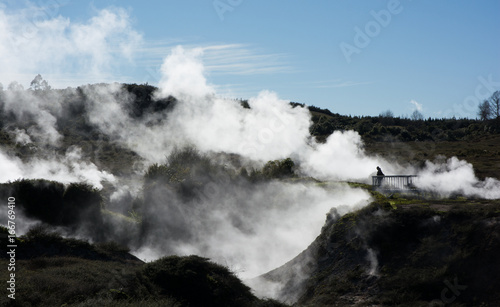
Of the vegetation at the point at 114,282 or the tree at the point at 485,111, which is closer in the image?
the vegetation at the point at 114,282

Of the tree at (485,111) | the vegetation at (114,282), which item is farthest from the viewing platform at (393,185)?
the tree at (485,111)

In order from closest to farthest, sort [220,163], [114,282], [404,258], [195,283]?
[114,282]
[195,283]
[404,258]
[220,163]

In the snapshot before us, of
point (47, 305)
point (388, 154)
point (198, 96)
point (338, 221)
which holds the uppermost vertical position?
point (198, 96)

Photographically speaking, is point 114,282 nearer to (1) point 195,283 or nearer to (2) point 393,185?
(1) point 195,283

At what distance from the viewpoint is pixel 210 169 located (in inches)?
1561

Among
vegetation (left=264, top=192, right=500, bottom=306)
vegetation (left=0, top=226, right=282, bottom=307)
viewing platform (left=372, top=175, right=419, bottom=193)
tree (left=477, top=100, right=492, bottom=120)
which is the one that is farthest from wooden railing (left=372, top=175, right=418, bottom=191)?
tree (left=477, top=100, right=492, bottom=120)

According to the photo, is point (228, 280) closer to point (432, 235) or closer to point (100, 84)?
point (432, 235)

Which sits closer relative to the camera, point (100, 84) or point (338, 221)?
point (338, 221)

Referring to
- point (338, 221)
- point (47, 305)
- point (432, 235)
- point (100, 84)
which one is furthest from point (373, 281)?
point (100, 84)

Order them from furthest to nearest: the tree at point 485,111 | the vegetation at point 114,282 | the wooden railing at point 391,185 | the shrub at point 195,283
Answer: the tree at point 485,111 < the wooden railing at point 391,185 < the shrub at point 195,283 < the vegetation at point 114,282

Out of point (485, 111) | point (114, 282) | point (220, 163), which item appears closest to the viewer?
point (114, 282)

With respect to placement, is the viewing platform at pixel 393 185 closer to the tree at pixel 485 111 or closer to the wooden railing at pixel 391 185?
the wooden railing at pixel 391 185

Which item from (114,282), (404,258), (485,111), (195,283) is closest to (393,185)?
(404,258)

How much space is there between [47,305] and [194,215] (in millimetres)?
20861
